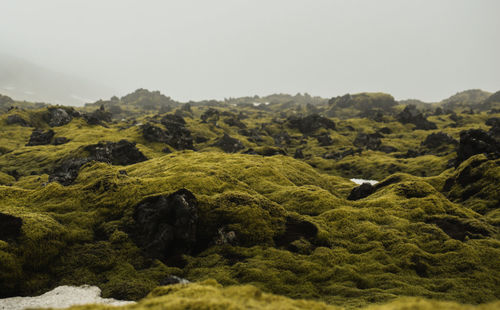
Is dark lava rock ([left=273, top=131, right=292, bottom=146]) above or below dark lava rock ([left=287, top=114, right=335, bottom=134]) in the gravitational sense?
below

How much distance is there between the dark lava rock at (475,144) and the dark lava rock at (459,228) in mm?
36677

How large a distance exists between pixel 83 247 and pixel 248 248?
1391 centimetres

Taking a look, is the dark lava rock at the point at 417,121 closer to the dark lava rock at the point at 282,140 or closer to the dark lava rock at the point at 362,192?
the dark lava rock at the point at 282,140

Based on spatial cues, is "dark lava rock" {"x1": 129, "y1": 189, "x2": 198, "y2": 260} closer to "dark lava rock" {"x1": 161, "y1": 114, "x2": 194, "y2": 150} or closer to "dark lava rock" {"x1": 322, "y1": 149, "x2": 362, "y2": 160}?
"dark lava rock" {"x1": 161, "y1": 114, "x2": 194, "y2": 150}

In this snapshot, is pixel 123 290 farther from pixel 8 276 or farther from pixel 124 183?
pixel 124 183

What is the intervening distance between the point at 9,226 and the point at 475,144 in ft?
247

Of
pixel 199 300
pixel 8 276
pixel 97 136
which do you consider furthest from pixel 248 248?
pixel 97 136

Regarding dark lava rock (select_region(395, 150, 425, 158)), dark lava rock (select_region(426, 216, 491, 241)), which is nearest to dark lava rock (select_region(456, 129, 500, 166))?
dark lava rock (select_region(426, 216, 491, 241))

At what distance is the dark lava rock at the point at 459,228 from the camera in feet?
90.4

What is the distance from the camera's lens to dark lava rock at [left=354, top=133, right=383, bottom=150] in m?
133

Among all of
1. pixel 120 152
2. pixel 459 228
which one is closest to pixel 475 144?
pixel 459 228

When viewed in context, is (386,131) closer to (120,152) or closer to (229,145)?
(229,145)

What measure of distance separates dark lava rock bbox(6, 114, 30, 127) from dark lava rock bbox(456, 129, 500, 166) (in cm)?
15399

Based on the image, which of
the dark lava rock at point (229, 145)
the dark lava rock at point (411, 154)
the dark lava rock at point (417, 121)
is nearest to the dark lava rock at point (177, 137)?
the dark lava rock at point (229, 145)
